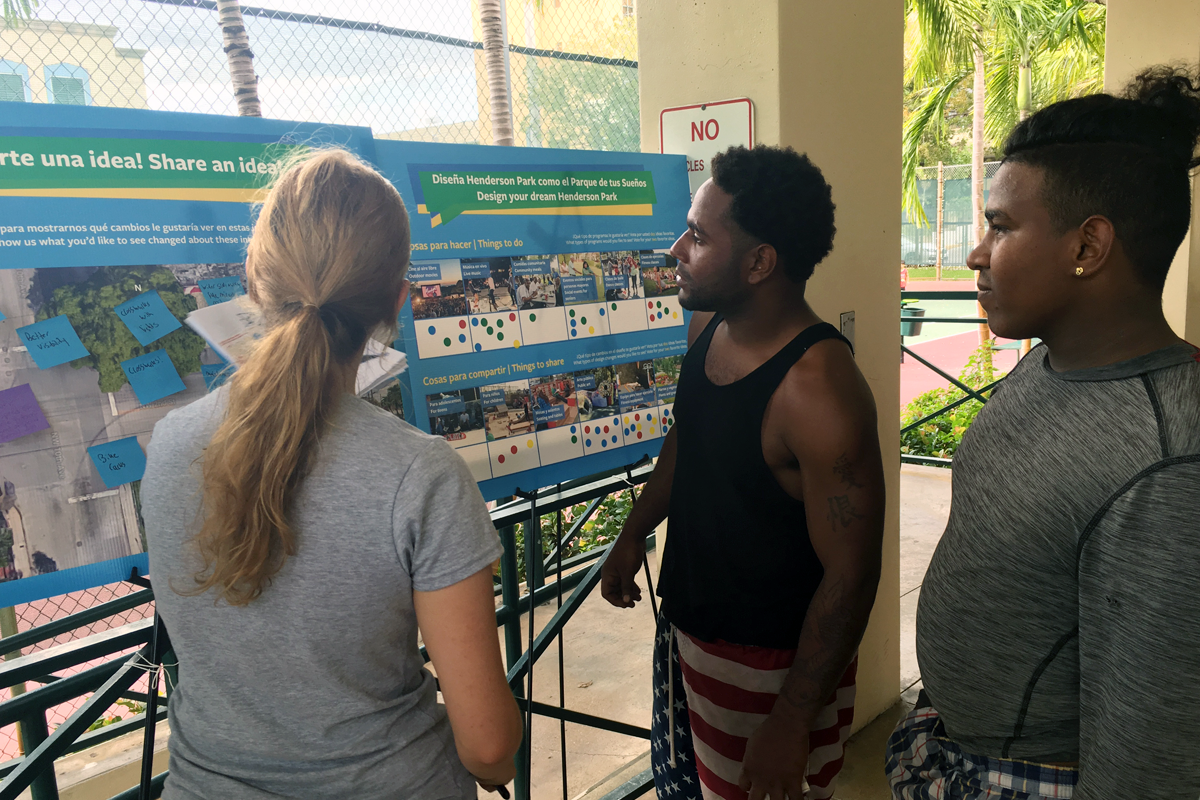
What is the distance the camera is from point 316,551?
45.4 inches

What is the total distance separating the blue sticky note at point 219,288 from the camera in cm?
168

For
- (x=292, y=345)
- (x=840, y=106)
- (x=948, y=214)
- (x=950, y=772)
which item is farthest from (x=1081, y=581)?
(x=948, y=214)

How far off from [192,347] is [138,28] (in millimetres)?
2494

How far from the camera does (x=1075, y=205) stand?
4.22ft

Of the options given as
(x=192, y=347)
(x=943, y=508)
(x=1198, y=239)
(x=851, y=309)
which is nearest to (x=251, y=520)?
(x=192, y=347)

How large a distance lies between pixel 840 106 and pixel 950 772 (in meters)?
2.25

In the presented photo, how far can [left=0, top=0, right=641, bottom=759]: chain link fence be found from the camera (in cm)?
338

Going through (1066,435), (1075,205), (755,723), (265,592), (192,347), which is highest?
(1075,205)

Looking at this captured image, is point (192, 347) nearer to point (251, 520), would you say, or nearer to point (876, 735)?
point (251, 520)

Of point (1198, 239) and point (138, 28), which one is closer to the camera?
point (138, 28)

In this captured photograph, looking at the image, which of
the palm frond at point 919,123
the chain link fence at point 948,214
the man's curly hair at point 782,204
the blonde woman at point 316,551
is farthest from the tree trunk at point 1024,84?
the blonde woman at point 316,551

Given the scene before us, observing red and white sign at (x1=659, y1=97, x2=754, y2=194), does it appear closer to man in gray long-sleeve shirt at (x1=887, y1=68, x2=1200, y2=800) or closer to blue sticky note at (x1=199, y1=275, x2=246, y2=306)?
man in gray long-sleeve shirt at (x1=887, y1=68, x2=1200, y2=800)

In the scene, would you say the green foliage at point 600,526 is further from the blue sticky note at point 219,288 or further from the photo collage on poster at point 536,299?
the blue sticky note at point 219,288

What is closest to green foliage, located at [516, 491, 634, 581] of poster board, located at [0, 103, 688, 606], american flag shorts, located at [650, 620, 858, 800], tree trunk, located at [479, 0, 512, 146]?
tree trunk, located at [479, 0, 512, 146]
